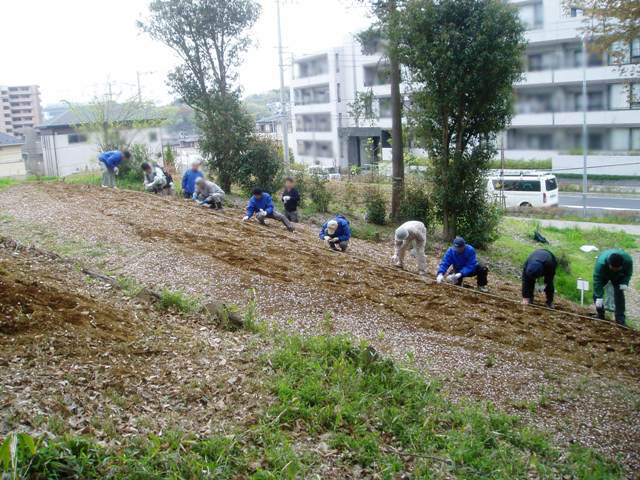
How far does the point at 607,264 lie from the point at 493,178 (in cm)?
674

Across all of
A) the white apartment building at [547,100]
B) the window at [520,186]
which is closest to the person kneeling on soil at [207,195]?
the white apartment building at [547,100]

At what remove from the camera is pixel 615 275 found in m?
8.88

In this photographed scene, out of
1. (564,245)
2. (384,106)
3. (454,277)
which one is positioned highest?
(384,106)

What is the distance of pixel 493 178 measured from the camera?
15.3 m

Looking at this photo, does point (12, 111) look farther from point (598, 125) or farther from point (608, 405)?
point (608, 405)

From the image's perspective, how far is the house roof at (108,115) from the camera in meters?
19.5

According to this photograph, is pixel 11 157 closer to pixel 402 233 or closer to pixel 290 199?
pixel 290 199

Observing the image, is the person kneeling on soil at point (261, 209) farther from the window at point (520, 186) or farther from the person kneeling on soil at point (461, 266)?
the window at point (520, 186)

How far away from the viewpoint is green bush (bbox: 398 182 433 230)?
15.5 metres

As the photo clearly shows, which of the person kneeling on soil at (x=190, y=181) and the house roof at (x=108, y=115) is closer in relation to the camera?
the person kneeling on soil at (x=190, y=181)

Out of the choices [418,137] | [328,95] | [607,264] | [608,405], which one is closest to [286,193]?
[328,95]

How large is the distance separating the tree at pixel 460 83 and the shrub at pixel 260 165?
4349mm

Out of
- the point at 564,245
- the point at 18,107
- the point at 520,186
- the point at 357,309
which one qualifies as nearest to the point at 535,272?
the point at 357,309

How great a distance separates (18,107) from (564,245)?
14715 millimetres
